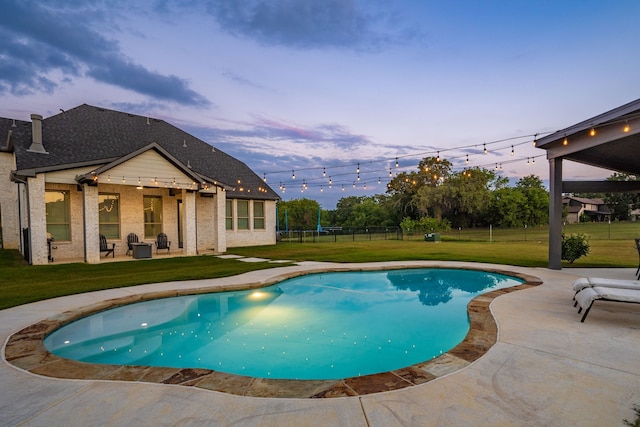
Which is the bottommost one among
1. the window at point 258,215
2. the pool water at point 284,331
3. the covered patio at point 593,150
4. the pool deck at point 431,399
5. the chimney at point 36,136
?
the pool water at point 284,331

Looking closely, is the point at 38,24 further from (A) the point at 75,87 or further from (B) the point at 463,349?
(B) the point at 463,349

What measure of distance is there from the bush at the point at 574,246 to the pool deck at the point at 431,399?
6543mm

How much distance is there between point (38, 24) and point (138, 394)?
21652mm

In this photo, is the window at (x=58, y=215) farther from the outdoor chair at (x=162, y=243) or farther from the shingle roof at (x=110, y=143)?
the outdoor chair at (x=162, y=243)

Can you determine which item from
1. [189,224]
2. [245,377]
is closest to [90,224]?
[189,224]

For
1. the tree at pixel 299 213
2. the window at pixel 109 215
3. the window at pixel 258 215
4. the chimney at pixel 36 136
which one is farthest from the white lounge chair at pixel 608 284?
the tree at pixel 299 213

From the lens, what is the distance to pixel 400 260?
36.4 feet

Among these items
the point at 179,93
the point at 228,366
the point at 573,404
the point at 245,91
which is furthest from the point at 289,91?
the point at 573,404

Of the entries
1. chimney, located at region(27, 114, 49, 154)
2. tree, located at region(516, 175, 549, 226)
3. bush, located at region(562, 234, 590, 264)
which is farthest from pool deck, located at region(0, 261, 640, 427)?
tree, located at region(516, 175, 549, 226)

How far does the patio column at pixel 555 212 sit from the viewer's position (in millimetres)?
8477

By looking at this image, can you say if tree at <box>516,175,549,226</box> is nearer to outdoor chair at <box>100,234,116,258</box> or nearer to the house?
the house

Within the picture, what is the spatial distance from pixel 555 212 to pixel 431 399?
8.19m

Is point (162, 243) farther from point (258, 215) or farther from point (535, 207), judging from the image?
point (535, 207)

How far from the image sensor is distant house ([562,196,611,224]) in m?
55.3
